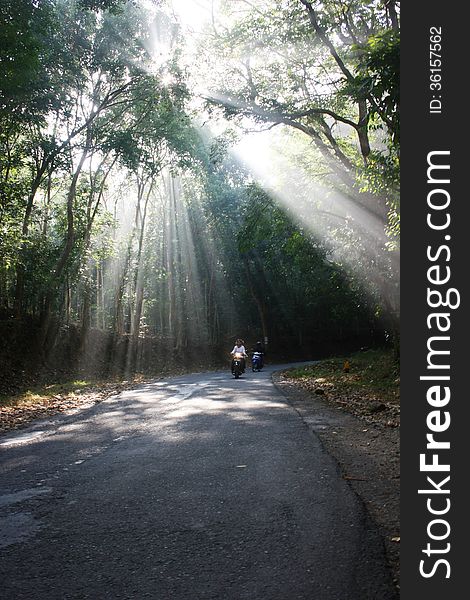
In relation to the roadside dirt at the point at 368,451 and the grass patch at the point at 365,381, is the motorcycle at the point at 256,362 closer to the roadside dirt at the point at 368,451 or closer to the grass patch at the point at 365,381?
the grass patch at the point at 365,381

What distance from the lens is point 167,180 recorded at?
40.0 metres

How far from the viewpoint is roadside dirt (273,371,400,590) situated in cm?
441

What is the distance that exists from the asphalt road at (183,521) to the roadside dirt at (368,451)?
0.47 ft

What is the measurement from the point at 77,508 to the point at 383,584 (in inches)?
104

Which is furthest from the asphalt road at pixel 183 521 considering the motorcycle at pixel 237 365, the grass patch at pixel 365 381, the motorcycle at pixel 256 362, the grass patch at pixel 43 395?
the motorcycle at pixel 256 362

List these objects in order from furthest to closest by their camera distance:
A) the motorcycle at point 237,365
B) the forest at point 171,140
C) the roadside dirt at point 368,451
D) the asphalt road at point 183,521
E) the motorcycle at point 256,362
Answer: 1. the motorcycle at point 256,362
2. the motorcycle at point 237,365
3. the forest at point 171,140
4. the roadside dirt at point 368,451
5. the asphalt road at point 183,521

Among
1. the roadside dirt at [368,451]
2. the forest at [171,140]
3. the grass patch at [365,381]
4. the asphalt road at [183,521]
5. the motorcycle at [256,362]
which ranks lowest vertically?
the asphalt road at [183,521]

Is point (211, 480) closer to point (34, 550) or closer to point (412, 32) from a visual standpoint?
point (34, 550)

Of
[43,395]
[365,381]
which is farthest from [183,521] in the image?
[365,381]

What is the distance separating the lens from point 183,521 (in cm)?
431

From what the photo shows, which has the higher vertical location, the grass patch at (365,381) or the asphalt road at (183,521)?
the grass patch at (365,381)

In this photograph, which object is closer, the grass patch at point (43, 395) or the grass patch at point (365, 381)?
the grass patch at point (43, 395)

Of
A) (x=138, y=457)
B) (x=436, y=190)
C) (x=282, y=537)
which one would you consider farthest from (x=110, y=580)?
(x=138, y=457)

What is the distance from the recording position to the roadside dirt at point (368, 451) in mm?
4410
